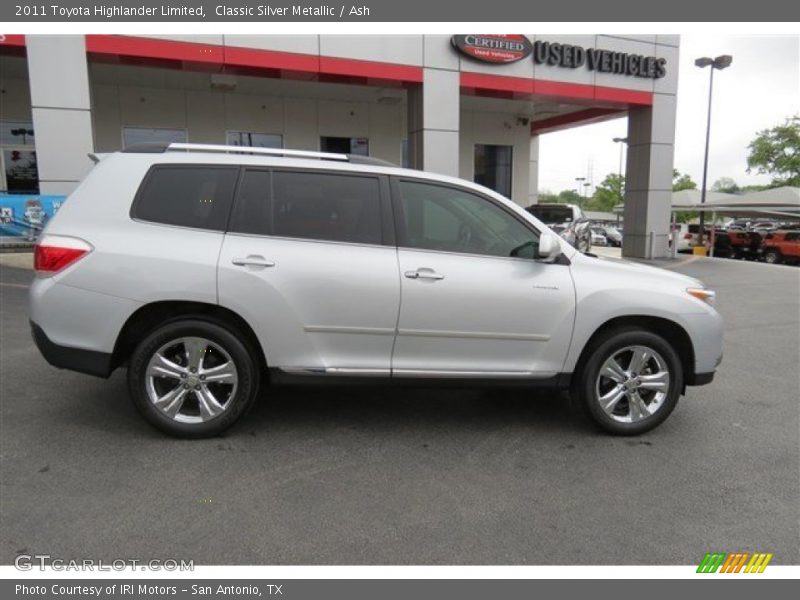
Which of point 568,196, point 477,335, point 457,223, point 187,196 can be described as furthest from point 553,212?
point 568,196

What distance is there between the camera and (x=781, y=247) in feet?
87.0

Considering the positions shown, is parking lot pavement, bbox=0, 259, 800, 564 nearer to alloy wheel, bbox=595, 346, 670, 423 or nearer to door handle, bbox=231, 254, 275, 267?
alloy wheel, bbox=595, 346, 670, 423

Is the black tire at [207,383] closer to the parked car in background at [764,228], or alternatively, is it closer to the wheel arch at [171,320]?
the wheel arch at [171,320]

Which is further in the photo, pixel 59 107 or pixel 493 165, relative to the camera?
pixel 493 165

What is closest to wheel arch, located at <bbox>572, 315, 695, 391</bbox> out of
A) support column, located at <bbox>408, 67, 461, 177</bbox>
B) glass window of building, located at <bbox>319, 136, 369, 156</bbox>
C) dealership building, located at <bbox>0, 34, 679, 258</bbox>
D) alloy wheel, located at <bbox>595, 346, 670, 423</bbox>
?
alloy wheel, located at <bbox>595, 346, 670, 423</bbox>

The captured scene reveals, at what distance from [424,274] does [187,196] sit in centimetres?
167

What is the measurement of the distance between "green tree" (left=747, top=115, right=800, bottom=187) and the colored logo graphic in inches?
2748

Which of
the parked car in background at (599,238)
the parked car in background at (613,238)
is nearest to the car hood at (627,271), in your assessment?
the parked car in background at (599,238)

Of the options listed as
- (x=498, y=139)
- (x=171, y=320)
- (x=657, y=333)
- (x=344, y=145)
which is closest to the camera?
(x=171, y=320)

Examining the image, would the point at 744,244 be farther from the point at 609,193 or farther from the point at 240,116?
the point at 609,193

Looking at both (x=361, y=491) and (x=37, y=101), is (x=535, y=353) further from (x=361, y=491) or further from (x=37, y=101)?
(x=37, y=101)

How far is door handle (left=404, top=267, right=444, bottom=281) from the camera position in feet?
13.2

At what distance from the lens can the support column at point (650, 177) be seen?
17047 millimetres

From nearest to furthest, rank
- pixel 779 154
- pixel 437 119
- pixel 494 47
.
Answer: pixel 437 119 < pixel 494 47 < pixel 779 154
